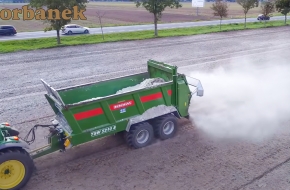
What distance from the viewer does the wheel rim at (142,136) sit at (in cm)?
773

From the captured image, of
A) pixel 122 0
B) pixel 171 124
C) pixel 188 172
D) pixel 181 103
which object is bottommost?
pixel 188 172

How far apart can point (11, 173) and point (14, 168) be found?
0.43ft

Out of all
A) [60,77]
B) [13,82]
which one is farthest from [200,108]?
[13,82]

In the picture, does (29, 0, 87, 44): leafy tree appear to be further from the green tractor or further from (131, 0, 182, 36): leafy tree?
the green tractor

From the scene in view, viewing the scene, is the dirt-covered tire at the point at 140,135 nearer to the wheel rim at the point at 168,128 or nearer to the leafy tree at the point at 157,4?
the wheel rim at the point at 168,128

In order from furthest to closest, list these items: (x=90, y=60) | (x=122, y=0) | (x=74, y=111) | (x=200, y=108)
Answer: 1. (x=122, y=0)
2. (x=90, y=60)
3. (x=200, y=108)
4. (x=74, y=111)

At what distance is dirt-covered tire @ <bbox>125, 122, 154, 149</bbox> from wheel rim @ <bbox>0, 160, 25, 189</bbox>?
104 inches

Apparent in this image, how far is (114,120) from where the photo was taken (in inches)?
285

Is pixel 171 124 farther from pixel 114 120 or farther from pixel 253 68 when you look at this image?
pixel 253 68

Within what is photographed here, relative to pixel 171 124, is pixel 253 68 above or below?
above

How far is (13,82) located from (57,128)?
854 centimetres

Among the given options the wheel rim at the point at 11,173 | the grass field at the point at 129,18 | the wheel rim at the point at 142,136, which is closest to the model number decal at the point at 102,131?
the wheel rim at the point at 142,136

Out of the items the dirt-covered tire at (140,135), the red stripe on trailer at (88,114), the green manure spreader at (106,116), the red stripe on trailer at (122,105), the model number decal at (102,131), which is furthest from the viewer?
the dirt-covered tire at (140,135)

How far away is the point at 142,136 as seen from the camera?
7.81m
